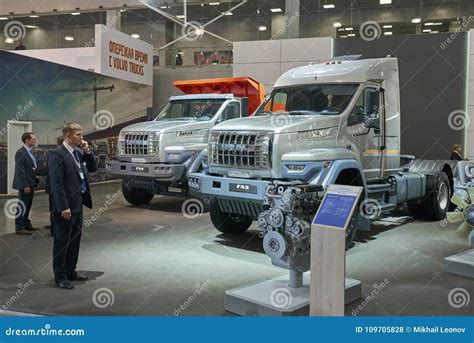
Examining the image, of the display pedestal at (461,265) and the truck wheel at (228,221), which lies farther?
the truck wheel at (228,221)

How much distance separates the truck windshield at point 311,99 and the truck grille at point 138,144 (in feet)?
9.88

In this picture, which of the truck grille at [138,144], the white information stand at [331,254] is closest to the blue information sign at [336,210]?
the white information stand at [331,254]

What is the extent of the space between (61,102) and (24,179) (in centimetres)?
690

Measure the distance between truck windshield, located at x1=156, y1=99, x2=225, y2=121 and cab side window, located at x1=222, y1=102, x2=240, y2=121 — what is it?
7.3 inches

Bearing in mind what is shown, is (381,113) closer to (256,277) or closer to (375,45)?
(256,277)

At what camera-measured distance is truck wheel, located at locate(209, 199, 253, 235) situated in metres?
8.06

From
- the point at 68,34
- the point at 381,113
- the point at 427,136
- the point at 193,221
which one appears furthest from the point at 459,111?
the point at 68,34

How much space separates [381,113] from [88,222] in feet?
17.9

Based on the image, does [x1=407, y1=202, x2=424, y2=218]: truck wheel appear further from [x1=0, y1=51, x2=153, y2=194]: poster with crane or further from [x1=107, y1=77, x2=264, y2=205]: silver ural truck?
[x1=0, y1=51, x2=153, y2=194]: poster with crane

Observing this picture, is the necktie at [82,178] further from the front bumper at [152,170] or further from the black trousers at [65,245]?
the front bumper at [152,170]

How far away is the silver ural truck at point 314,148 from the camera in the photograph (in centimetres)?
648

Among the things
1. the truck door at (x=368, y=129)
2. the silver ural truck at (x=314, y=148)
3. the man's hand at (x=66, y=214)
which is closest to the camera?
the man's hand at (x=66, y=214)

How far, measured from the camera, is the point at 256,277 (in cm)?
584

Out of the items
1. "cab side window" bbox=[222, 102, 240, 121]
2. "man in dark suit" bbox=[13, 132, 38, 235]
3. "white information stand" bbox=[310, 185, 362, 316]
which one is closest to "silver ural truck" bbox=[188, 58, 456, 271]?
"white information stand" bbox=[310, 185, 362, 316]
